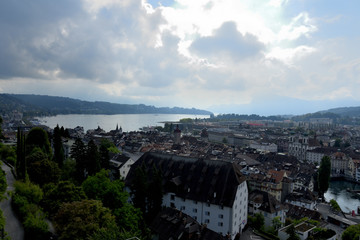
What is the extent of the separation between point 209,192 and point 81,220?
13.9 metres

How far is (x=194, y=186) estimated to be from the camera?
27.5 meters

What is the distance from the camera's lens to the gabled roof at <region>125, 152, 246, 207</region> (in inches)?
1015

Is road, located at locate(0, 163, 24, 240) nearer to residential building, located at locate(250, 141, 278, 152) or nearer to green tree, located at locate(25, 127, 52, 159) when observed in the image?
green tree, located at locate(25, 127, 52, 159)

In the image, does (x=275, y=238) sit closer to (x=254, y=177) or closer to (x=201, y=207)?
(x=201, y=207)

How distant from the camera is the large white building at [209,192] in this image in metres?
25.2

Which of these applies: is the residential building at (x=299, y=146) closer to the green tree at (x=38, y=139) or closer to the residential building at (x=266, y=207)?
the residential building at (x=266, y=207)

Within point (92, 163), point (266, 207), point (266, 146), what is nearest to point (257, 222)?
point (266, 207)

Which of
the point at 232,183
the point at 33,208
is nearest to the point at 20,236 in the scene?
the point at 33,208

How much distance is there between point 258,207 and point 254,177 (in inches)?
557

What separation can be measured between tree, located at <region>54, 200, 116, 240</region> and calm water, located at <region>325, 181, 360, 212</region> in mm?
49059

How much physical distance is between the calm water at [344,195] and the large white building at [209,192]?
3476 centimetres

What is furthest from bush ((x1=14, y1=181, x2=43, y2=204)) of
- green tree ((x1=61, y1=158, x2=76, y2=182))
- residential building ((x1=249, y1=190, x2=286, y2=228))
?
residential building ((x1=249, y1=190, x2=286, y2=228))

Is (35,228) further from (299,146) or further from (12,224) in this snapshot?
(299,146)

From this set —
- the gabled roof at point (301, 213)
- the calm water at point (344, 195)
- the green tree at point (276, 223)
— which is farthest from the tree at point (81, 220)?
the calm water at point (344, 195)
